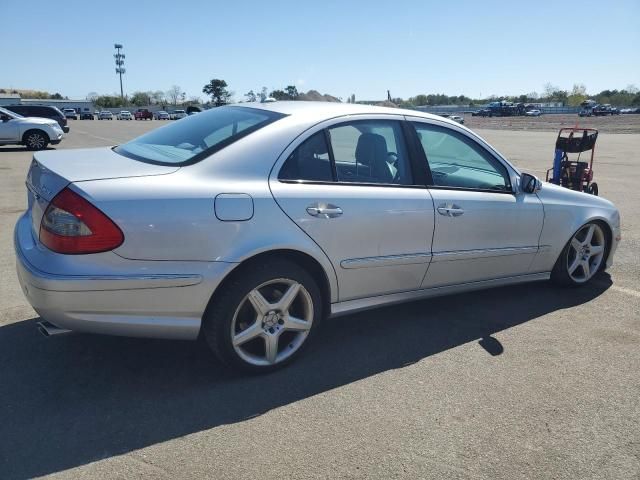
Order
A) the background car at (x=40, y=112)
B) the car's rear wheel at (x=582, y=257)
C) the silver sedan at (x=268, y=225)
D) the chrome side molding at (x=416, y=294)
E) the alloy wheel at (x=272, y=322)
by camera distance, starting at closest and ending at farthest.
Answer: the silver sedan at (x=268, y=225) → the alloy wheel at (x=272, y=322) → the chrome side molding at (x=416, y=294) → the car's rear wheel at (x=582, y=257) → the background car at (x=40, y=112)

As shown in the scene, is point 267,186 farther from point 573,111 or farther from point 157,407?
point 573,111

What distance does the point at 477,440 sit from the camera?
266 centimetres

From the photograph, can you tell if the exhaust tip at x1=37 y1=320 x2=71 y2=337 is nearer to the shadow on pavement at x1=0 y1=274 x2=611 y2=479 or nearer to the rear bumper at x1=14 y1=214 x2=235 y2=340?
the rear bumper at x1=14 y1=214 x2=235 y2=340

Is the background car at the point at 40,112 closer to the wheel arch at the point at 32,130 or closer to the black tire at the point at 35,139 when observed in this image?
Result: the black tire at the point at 35,139

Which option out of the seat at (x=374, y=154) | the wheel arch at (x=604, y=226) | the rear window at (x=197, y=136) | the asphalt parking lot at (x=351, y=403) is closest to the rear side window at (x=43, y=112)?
the asphalt parking lot at (x=351, y=403)

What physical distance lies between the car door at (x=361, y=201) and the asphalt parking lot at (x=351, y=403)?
1.83ft

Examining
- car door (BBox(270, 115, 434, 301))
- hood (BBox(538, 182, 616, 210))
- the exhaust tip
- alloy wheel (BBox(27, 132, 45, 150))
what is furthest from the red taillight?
alloy wheel (BBox(27, 132, 45, 150))

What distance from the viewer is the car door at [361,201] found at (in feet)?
10.4

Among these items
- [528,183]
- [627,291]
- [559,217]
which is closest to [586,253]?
[627,291]

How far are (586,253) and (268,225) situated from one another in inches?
131

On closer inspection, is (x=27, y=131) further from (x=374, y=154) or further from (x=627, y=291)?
(x=627, y=291)

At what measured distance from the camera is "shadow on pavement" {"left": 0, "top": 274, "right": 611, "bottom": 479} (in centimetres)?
256

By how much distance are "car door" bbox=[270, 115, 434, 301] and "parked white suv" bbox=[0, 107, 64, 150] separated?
1624 cm

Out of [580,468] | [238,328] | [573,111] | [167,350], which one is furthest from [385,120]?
[573,111]
